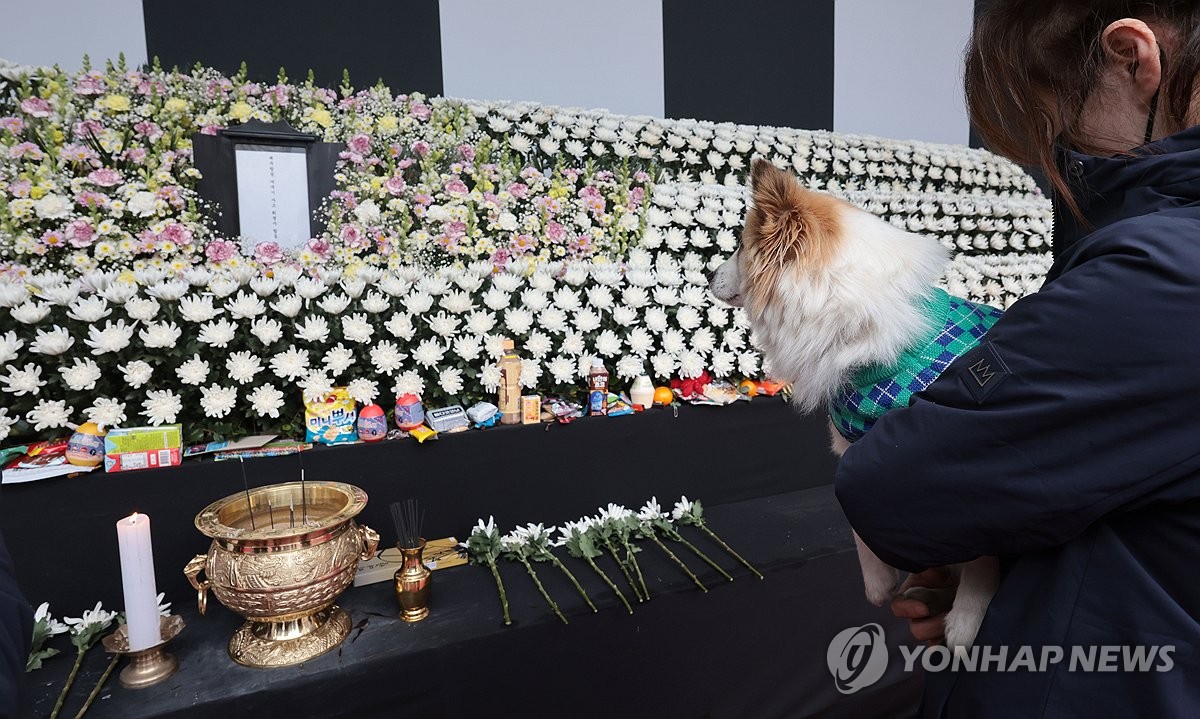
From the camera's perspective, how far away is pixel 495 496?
2059 millimetres

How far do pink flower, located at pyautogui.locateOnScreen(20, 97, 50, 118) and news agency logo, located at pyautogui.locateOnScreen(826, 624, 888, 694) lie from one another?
3268 millimetres

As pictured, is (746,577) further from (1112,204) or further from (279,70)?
(279,70)

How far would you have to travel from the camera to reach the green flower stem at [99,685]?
1223 mm

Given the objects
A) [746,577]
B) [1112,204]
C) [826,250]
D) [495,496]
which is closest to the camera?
[1112,204]

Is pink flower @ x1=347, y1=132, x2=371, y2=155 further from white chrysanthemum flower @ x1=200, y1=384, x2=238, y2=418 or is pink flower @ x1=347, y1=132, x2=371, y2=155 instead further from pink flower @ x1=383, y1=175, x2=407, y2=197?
white chrysanthemum flower @ x1=200, y1=384, x2=238, y2=418

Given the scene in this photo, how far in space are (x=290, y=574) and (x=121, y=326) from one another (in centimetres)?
89

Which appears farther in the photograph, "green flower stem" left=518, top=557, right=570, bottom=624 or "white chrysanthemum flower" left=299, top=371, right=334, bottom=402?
"white chrysanthemum flower" left=299, top=371, right=334, bottom=402

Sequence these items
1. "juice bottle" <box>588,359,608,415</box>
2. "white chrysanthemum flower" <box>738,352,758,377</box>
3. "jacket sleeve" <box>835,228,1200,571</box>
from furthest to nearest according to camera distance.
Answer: "white chrysanthemum flower" <box>738,352,758,377</box>
"juice bottle" <box>588,359,608,415</box>
"jacket sleeve" <box>835,228,1200,571</box>

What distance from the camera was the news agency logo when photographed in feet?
6.10

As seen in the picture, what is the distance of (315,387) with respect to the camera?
1826 mm

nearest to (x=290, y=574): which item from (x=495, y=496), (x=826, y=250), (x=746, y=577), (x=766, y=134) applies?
(x=495, y=496)

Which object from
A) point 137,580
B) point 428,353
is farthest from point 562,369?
point 137,580

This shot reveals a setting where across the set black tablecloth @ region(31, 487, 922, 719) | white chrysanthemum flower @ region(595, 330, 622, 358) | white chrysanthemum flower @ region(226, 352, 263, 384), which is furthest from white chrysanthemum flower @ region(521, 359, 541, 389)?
white chrysanthemum flower @ region(226, 352, 263, 384)

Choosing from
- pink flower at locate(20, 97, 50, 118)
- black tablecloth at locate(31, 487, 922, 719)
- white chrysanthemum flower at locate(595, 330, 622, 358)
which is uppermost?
pink flower at locate(20, 97, 50, 118)
